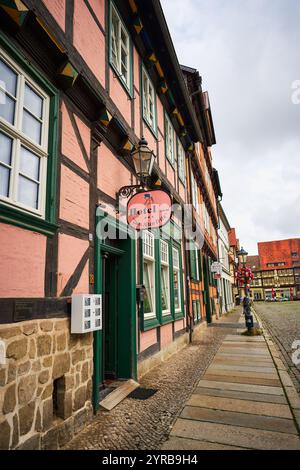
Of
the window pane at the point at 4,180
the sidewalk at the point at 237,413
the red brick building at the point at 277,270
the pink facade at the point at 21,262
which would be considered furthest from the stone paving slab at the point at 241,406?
the red brick building at the point at 277,270

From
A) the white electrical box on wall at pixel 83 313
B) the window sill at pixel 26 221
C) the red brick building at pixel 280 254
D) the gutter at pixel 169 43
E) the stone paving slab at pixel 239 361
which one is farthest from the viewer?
the red brick building at pixel 280 254

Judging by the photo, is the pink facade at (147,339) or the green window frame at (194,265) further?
the green window frame at (194,265)

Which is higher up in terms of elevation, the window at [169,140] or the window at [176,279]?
the window at [169,140]

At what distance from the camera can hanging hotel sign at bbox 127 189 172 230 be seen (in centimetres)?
479

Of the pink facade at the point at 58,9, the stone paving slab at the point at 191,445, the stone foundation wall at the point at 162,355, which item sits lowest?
the stone paving slab at the point at 191,445

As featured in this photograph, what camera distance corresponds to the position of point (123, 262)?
5363 millimetres

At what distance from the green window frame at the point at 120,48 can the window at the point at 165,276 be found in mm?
3851

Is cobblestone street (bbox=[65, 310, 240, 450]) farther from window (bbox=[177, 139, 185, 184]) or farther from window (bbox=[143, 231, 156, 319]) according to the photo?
window (bbox=[177, 139, 185, 184])

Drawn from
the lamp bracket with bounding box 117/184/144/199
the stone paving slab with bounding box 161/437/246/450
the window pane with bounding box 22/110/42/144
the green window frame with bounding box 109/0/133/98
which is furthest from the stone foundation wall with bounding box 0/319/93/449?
the green window frame with bounding box 109/0/133/98

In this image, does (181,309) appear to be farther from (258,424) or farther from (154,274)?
(258,424)

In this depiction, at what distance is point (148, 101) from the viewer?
7.32m

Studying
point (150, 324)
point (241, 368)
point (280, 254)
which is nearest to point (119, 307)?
point (150, 324)

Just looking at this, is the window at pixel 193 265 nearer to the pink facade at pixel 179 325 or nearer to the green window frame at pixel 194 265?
the green window frame at pixel 194 265

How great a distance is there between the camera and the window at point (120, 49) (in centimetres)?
551
